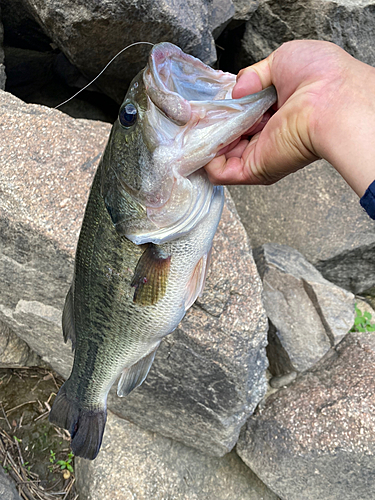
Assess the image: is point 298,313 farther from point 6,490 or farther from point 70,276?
point 6,490

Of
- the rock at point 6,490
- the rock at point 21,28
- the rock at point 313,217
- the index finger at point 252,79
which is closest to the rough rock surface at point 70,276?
the rock at point 6,490

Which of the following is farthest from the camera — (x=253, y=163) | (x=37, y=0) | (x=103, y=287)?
(x=37, y=0)

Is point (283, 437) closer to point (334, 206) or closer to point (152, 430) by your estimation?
point (152, 430)

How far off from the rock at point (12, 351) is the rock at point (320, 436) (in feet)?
6.26

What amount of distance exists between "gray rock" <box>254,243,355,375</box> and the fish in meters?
1.54

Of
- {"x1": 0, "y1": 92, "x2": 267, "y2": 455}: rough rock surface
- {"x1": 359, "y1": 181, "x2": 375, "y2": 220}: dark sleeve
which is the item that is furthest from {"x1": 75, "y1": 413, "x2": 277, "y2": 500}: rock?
{"x1": 359, "y1": 181, "x2": 375, "y2": 220}: dark sleeve

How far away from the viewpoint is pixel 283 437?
2623 mm

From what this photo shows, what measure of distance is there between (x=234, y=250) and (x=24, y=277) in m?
1.33

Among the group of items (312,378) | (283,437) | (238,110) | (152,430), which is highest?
(238,110)

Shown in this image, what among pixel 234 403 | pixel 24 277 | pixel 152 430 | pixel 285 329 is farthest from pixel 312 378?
pixel 24 277

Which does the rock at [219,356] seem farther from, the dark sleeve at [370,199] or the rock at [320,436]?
the dark sleeve at [370,199]

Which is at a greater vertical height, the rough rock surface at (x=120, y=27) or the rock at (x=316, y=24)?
the rock at (x=316, y=24)

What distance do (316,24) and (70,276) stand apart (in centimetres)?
334

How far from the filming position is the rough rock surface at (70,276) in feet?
6.91
